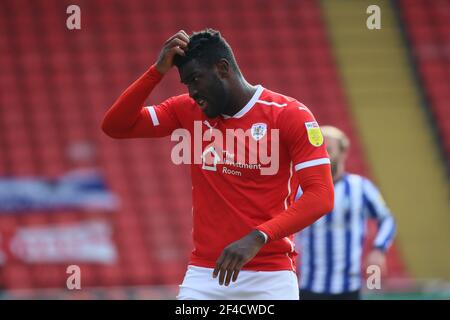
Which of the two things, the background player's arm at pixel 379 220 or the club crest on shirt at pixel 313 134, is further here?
the background player's arm at pixel 379 220

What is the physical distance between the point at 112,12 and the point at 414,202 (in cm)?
468

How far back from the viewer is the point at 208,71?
417 cm

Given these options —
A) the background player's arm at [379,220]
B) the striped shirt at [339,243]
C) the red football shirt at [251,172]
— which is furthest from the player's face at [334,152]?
the red football shirt at [251,172]

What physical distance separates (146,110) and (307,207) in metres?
0.94

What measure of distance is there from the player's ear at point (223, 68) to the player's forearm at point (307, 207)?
0.56 m

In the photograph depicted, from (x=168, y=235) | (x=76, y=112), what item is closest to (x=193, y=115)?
(x=168, y=235)

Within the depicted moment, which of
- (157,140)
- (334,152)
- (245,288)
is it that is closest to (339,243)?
(334,152)

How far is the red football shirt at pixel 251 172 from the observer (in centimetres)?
418

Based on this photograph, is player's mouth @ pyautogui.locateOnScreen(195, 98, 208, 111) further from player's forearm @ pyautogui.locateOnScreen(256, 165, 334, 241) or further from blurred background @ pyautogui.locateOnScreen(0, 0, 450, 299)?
blurred background @ pyautogui.locateOnScreen(0, 0, 450, 299)

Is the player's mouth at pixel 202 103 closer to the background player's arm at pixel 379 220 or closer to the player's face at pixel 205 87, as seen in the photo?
the player's face at pixel 205 87

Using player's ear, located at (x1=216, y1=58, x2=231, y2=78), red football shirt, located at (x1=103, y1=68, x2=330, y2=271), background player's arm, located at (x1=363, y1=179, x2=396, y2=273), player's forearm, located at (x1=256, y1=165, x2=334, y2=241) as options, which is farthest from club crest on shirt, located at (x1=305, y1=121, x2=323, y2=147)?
background player's arm, located at (x1=363, y1=179, x2=396, y2=273)

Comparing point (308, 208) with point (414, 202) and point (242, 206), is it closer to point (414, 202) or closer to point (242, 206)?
point (242, 206)

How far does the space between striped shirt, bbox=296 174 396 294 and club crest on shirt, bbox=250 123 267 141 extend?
201cm

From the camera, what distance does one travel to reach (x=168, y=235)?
1080cm
